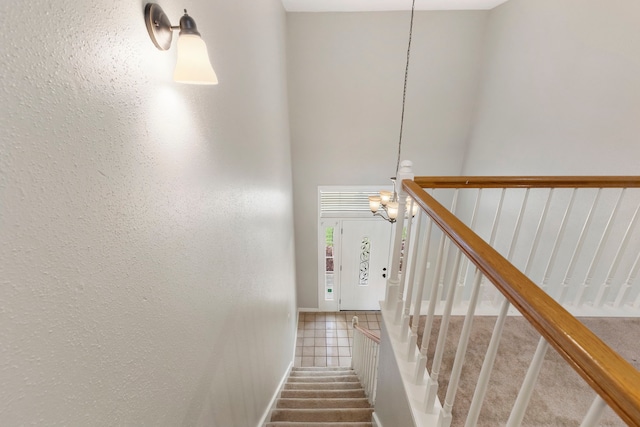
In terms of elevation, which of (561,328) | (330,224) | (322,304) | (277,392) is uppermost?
(561,328)

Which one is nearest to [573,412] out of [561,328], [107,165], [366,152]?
[561,328]

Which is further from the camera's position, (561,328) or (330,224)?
(330,224)

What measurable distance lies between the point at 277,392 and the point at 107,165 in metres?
2.96

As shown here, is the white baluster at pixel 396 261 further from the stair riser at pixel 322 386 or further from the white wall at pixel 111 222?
the stair riser at pixel 322 386

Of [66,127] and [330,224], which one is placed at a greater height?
[66,127]

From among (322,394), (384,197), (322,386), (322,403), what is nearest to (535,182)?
(384,197)

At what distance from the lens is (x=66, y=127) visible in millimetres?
553

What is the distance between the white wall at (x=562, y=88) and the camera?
2.05 m

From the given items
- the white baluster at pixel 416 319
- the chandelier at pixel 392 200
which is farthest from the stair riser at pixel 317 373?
the white baluster at pixel 416 319

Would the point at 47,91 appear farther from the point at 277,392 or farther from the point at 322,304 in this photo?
the point at 322,304

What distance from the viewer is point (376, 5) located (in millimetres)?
3615

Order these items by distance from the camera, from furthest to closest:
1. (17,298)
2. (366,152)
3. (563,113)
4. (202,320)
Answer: (366,152) < (563,113) < (202,320) < (17,298)

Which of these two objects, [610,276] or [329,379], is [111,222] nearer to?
[610,276]

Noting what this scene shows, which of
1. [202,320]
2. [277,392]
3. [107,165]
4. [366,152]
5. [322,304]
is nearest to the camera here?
[107,165]
